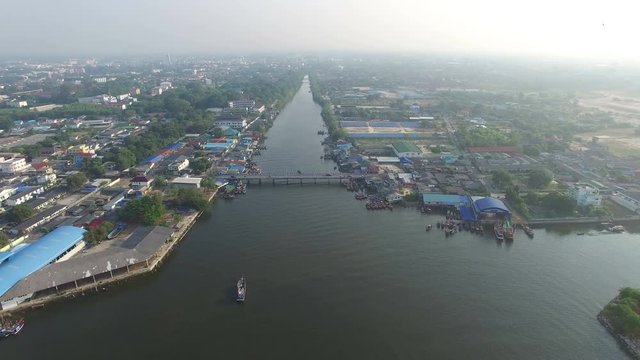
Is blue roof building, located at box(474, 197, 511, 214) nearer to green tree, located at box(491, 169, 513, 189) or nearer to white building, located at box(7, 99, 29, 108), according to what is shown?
green tree, located at box(491, 169, 513, 189)

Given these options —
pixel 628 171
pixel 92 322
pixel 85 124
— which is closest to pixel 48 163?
pixel 85 124

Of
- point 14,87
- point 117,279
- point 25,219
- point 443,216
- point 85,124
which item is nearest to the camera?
point 117,279

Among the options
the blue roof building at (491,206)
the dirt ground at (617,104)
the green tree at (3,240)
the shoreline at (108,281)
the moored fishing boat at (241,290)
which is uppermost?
the blue roof building at (491,206)

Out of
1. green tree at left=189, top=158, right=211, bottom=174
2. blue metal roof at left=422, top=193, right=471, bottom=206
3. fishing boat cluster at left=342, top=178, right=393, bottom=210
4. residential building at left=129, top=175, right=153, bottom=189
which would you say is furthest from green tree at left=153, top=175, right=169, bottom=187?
blue metal roof at left=422, top=193, right=471, bottom=206

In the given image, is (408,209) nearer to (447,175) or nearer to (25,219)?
(447,175)

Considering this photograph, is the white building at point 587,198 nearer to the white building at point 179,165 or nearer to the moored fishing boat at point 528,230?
the moored fishing boat at point 528,230

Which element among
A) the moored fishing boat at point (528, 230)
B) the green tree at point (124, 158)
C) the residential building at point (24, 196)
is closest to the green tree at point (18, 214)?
the residential building at point (24, 196)
